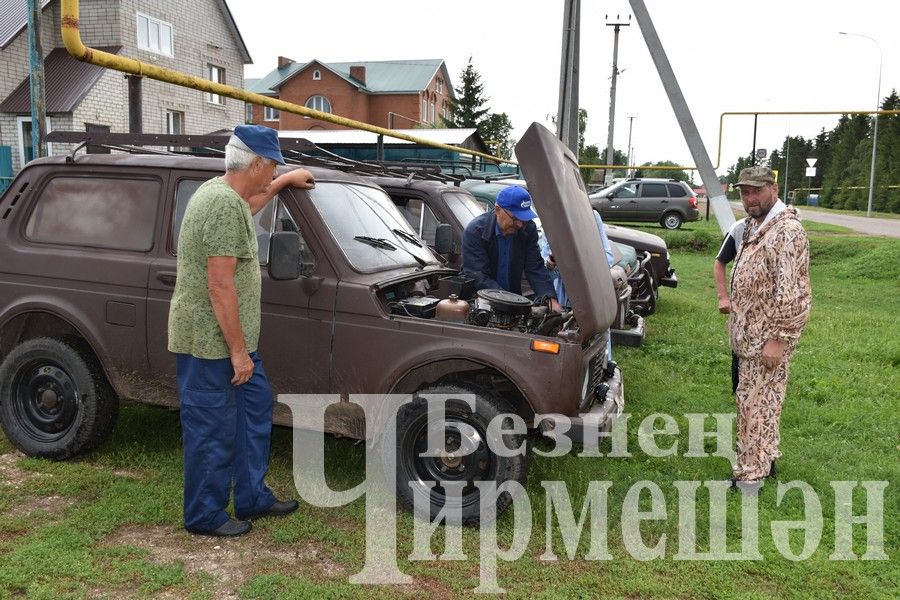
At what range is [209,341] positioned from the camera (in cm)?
361

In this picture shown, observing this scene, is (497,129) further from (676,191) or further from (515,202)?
(515,202)

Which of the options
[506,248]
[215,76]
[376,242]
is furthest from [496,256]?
[215,76]

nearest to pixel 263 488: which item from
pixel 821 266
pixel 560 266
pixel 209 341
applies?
pixel 209 341

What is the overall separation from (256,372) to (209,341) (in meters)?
0.37

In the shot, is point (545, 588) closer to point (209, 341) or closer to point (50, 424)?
point (209, 341)

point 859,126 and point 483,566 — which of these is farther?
point 859,126

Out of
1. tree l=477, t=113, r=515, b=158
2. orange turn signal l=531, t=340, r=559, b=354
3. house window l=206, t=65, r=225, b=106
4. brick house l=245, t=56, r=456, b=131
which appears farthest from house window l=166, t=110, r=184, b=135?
tree l=477, t=113, r=515, b=158

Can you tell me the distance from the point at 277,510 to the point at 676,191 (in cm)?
2093

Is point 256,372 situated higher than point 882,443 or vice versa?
point 256,372

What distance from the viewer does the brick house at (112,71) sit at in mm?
23344

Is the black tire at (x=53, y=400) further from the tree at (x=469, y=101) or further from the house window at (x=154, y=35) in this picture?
the tree at (x=469, y=101)

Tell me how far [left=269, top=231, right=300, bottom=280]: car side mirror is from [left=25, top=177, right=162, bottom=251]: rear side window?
1.17 metres

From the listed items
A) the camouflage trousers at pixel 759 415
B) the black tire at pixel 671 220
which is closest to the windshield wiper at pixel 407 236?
the camouflage trousers at pixel 759 415

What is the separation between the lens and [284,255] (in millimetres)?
3781
